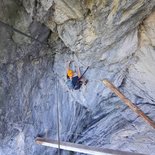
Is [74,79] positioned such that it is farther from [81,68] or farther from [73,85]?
[81,68]

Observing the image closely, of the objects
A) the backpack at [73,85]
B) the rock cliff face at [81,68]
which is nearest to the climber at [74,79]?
the backpack at [73,85]

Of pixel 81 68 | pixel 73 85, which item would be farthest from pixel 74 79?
pixel 81 68

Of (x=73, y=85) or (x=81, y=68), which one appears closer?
(x=81, y=68)

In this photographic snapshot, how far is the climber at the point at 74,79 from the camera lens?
226 inches

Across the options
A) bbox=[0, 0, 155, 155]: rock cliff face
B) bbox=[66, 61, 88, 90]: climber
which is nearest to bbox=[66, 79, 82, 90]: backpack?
bbox=[66, 61, 88, 90]: climber

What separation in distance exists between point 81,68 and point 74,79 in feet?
0.91

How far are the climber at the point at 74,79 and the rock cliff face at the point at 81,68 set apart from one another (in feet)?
0.42

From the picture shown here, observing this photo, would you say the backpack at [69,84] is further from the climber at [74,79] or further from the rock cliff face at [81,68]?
the rock cliff face at [81,68]

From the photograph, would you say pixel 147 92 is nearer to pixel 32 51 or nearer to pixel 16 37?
pixel 32 51

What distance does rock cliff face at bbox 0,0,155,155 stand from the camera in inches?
174

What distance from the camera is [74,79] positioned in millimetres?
5801

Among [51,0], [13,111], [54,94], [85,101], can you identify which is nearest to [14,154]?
[13,111]

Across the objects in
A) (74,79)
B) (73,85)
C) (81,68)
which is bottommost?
(73,85)

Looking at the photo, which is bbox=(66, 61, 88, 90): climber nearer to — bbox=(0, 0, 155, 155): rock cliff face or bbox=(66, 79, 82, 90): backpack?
bbox=(66, 79, 82, 90): backpack
